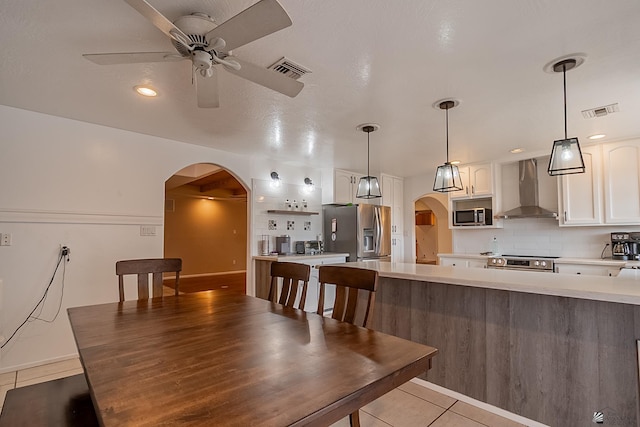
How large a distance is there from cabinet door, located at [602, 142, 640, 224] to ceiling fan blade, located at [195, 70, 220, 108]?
4.40 metres

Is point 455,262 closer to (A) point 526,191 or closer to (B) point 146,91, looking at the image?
(A) point 526,191

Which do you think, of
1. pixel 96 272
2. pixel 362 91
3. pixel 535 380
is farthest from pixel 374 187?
pixel 96 272

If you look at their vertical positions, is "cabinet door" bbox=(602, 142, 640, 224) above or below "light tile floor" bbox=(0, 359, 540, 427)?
above

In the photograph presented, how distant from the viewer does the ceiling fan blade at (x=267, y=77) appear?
170 cm

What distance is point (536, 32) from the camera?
1766mm

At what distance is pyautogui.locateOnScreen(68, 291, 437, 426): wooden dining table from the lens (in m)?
0.78

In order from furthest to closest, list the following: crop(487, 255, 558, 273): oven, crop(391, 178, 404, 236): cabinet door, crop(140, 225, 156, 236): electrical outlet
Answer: crop(391, 178, 404, 236): cabinet door < crop(487, 255, 558, 273): oven < crop(140, 225, 156, 236): electrical outlet

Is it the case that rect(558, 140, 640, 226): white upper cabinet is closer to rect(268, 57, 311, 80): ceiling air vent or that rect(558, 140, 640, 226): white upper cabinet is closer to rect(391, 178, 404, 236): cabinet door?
rect(391, 178, 404, 236): cabinet door

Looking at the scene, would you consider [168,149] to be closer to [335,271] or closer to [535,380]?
[335,271]

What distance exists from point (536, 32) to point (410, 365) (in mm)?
1885

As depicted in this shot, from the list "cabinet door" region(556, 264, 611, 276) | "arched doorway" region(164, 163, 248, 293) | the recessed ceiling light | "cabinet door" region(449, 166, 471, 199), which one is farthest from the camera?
"arched doorway" region(164, 163, 248, 293)

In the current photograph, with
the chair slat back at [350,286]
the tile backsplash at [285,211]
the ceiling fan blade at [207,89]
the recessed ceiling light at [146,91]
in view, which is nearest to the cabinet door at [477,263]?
the tile backsplash at [285,211]

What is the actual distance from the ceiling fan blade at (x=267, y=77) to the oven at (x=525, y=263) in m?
3.82

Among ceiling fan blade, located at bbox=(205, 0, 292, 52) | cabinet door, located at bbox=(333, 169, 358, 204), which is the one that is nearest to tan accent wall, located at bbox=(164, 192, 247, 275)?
cabinet door, located at bbox=(333, 169, 358, 204)
